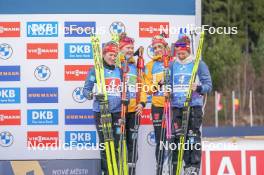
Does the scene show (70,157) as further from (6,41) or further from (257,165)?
→ (257,165)

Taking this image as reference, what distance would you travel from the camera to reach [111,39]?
7.52m

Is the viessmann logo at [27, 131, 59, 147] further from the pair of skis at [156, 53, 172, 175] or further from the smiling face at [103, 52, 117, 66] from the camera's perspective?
the pair of skis at [156, 53, 172, 175]

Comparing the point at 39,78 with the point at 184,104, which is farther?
the point at 39,78

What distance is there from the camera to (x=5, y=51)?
752cm

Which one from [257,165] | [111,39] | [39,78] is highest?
[111,39]

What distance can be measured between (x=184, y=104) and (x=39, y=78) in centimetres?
177

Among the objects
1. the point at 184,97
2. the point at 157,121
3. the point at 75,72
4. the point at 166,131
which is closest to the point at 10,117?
the point at 75,72

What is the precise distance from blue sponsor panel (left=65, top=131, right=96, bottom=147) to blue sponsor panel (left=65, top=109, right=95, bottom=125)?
4.7 inches

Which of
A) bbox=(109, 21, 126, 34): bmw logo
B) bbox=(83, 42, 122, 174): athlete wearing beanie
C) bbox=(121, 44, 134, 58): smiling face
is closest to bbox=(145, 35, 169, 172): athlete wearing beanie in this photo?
bbox=(121, 44, 134, 58): smiling face

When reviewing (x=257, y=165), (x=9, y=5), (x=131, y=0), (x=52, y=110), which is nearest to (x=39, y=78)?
(x=52, y=110)

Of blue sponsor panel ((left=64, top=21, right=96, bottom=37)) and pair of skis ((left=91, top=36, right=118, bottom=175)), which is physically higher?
blue sponsor panel ((left=64, top=21, right=96, bottom=37))

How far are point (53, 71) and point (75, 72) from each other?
0.26 m

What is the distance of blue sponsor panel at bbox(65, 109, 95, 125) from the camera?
7598 millimetres

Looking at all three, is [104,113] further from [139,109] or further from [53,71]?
[53,71]
